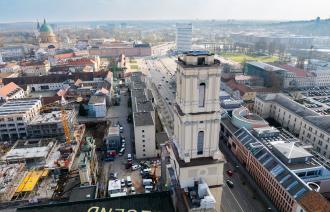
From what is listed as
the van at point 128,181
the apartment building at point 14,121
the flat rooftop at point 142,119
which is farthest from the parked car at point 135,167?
the apartment building at point 14,121

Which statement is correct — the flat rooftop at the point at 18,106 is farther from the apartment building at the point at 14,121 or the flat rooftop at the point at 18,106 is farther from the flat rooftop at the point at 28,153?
the flat rooftop at the point at 28,153

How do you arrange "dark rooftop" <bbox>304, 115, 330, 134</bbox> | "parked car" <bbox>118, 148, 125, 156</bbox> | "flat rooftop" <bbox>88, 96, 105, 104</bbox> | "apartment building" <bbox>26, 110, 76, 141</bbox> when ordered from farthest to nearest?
"flat rooftop" <bbox>88, 96, 105, 104</bbox>, "apartment building" <bbox>26, 110, 76, 141</bbox>, "parked car" <bbox>118, 148, 125, 156</bbox>, "dark rooftop" <bbox>304, 115, 330, 134</bbox>

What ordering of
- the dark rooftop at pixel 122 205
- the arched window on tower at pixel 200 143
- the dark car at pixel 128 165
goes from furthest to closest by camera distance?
the dark car at pixel 128 165, the arched window on tower at pixel 200 143, the dark rooftop at pixel 122 205

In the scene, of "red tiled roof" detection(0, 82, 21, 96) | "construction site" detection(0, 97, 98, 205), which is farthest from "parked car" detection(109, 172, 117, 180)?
"red tiled roof" detection(0, 82, 21, 96)

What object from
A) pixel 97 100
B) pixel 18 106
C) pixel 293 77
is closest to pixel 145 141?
pixel 97 100

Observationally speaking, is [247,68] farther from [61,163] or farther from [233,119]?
[61,163]

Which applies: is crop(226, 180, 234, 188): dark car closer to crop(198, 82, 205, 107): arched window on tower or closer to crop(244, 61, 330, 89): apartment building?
crop(198, 82, 205, 107): arched window on tower
